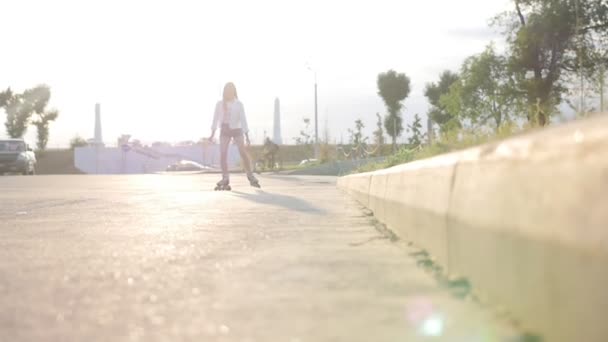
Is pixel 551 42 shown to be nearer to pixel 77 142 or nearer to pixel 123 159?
pixel 123 159

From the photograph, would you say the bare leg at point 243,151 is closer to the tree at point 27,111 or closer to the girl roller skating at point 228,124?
the girl roller skating at point 228,124

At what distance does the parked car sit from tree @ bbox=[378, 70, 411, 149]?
1614 inches

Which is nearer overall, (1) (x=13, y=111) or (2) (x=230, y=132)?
(2) (x=230, y=132)

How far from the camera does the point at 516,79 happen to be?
4034cm

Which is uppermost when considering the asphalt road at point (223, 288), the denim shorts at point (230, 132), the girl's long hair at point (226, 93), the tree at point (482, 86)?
the tree at point (482, 86)

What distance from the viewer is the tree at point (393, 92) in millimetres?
70188

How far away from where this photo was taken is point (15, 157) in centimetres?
3419

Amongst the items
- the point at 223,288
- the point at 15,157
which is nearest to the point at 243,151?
the point at 223,288

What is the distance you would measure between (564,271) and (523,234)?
284mm

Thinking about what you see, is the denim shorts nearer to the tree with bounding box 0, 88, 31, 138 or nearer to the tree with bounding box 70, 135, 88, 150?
the tree with bounding box 0, 88, 31, 138

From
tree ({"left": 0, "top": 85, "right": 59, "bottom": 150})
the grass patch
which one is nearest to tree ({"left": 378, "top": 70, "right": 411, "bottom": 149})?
tree ({"left": 0, "top": 85, "right": 59, "bottom": 150})

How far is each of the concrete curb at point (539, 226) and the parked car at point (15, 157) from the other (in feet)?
112

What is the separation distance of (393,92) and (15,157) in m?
43.4

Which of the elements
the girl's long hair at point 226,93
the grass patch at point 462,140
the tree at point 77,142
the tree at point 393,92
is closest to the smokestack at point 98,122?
the tree at point 77,142
